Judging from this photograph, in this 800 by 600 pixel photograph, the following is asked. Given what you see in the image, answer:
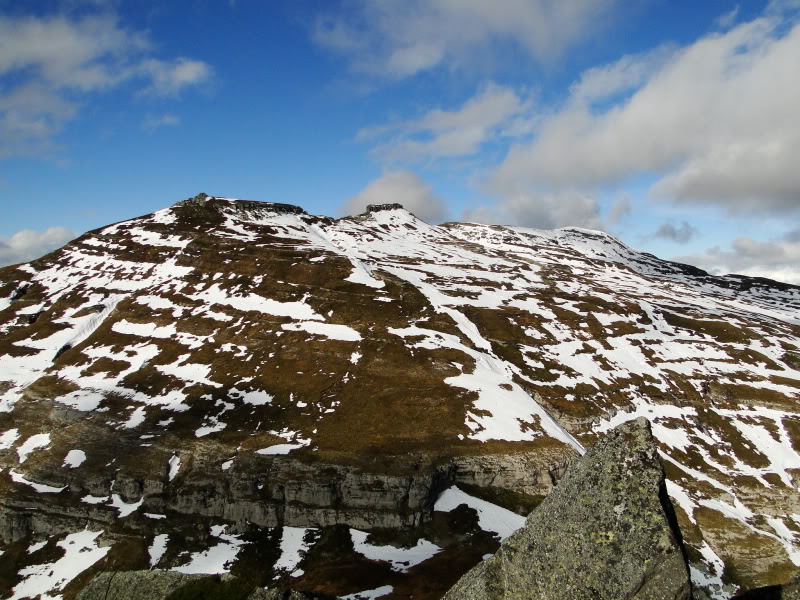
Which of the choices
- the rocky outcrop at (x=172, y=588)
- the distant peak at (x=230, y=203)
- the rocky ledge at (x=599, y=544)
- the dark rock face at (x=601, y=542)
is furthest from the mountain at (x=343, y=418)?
the distant peak at (x=230, y=203)

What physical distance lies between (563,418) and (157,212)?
15922 centimetres

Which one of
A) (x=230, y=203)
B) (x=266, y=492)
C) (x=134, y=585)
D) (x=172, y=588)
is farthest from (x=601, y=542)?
(x=230, y=203)

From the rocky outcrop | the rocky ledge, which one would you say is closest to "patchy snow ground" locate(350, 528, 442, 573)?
the rocky outcrop

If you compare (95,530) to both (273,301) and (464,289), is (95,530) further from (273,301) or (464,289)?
(464,289)

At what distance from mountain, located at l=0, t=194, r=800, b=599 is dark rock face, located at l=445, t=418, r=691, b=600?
28.1 metres

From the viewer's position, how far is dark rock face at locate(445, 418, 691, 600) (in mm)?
10906

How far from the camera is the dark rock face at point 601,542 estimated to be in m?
10.9

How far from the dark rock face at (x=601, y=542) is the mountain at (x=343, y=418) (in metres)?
28.1

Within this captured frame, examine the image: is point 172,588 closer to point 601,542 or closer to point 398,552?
point 601,542

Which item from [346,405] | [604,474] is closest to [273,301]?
[346,405]

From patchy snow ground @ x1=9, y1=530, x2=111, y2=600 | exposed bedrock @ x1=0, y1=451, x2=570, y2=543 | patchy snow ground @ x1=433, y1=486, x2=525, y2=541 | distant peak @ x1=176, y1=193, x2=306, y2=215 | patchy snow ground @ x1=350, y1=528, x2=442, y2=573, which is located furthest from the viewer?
distant peak @ x1=176, y1=193, x2=306, y2=215

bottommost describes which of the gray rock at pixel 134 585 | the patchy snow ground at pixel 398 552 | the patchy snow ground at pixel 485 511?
the patchy snow ground at pixel 398 552

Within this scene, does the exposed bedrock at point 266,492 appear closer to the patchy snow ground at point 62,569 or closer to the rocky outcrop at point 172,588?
the patchy snow ground at point 62,569

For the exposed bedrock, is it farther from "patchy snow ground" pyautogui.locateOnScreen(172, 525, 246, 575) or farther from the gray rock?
the gray rock
